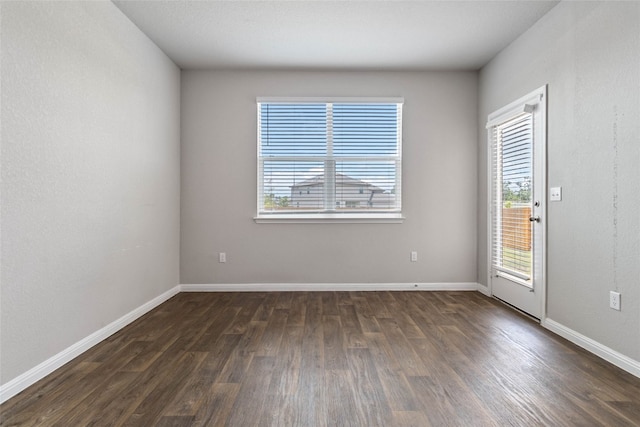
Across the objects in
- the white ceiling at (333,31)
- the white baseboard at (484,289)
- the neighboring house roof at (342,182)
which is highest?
the white ceiling at (333,31)

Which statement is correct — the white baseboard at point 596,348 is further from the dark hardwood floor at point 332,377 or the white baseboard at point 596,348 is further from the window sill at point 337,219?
the window sill at point 337,219

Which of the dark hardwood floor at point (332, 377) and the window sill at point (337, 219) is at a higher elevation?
the window sill at point (337, 219)

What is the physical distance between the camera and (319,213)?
4.29 metres

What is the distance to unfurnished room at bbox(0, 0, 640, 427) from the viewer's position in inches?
75.9

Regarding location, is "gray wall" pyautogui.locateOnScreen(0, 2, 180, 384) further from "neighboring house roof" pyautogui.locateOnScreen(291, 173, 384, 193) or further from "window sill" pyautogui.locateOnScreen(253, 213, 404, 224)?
"neighboring house roof" pyautogui.locateOnScreen(291, 173, 384, 193)

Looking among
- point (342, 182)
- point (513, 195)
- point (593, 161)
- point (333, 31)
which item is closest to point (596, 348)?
point (593, 161)

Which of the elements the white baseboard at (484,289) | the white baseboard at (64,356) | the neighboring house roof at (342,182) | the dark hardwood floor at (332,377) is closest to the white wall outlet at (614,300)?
the dark hardwood floor at (332,377)

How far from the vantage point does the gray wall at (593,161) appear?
2199 millimetres

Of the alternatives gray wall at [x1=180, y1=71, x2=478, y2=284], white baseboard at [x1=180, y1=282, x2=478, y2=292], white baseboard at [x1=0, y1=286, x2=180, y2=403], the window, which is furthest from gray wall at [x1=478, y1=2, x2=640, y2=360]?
white baseboard at [x1=0, y1=286, x2=180, y2=403]

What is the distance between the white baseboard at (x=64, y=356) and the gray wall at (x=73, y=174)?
4 cm

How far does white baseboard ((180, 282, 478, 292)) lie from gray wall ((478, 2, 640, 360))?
141 cm

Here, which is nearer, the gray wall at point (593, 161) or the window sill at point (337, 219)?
the gray wall at point (593, 161)

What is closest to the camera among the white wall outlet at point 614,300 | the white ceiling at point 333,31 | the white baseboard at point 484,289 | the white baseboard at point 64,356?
the white baseboard at point 64,356

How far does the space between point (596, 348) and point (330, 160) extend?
3016 millimetres
